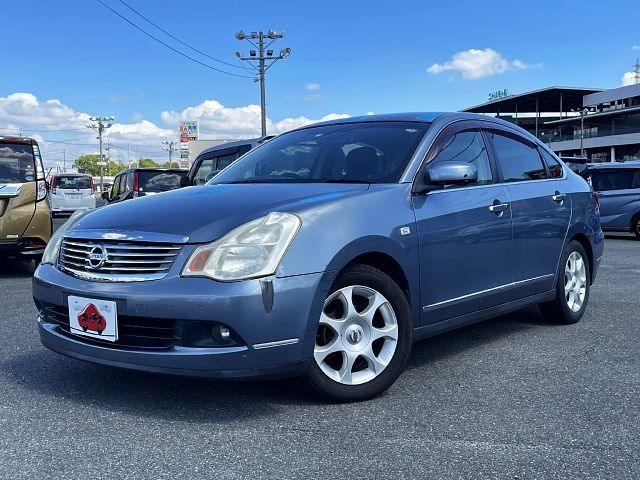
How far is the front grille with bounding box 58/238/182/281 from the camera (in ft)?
9.78

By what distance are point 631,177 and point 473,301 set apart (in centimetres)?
1130

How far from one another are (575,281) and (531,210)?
42.2 inches

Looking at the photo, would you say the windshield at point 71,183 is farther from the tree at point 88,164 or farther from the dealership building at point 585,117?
the tree at point 88,164

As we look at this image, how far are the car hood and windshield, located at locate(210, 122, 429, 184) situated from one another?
29cm

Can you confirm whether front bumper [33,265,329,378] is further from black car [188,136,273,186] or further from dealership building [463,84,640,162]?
dealership building [463,84,640,162]

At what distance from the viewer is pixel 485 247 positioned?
13.2 feet

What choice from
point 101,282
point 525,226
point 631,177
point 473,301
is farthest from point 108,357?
point 631,177

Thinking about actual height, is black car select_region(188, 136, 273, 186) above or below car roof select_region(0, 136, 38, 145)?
below

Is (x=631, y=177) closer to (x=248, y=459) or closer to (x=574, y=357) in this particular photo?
(x=574, y=357)

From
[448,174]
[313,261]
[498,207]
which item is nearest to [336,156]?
[448,174]

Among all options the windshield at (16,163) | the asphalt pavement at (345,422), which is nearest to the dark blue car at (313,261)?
the asphalt pavement at (345,422)

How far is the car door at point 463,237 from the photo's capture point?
12.0 ft

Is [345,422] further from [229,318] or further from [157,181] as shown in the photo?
A: [157,181]


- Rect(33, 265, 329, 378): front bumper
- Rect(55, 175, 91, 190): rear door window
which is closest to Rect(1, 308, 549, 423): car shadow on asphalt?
Rect(33, 265, 329, 378): front bumper
